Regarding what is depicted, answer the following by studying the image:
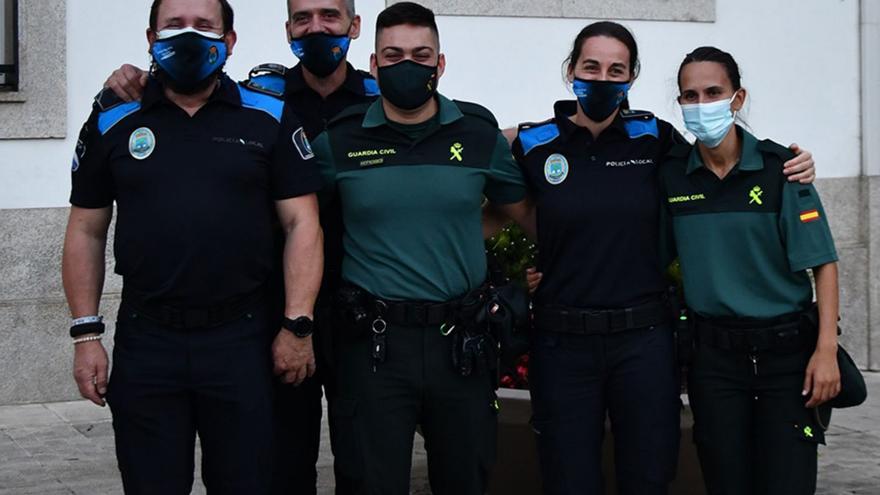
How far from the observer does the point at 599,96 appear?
4629 mm

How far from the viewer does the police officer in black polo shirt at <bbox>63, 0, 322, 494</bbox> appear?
4180 mm

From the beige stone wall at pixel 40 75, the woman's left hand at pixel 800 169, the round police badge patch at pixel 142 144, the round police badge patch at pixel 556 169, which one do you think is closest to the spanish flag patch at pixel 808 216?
the woman's left hand at pixel 800 169

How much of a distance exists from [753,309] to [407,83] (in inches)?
54.2

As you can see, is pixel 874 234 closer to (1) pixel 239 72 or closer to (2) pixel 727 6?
(2) pixel 727 6

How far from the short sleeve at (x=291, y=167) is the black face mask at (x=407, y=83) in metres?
0.35

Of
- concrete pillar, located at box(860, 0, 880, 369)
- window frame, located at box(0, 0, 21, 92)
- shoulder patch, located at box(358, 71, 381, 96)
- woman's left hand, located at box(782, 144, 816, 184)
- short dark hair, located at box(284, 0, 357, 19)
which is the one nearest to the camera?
woman's left hand, located at box(782, 144, 816, 184)

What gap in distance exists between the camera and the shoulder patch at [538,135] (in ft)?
15.6

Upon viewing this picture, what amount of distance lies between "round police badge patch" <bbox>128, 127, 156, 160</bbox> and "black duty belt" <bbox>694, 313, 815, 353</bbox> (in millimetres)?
1947

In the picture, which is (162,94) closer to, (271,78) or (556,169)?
(271,78)

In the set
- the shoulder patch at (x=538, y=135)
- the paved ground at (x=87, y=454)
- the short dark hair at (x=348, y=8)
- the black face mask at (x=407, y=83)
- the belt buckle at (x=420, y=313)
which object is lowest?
the paved ground at (x=87, y=454)

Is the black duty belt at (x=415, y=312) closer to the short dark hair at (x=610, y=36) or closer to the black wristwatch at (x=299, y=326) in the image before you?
the black wristwatch at (x=299, y=326)

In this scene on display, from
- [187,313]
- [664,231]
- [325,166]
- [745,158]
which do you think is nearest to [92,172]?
[187,313]

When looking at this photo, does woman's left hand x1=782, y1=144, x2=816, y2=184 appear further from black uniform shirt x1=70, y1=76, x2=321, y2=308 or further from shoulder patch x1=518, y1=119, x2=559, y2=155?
black uniform shirt x1=70, y1=76, x2=321, y2=308

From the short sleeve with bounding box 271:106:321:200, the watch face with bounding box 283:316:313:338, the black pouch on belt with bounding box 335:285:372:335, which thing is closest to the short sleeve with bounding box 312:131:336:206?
the short sleeve with bounding box 271:106:321:200
